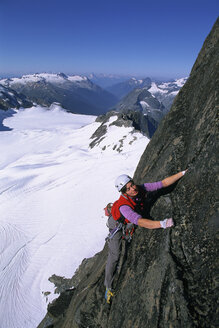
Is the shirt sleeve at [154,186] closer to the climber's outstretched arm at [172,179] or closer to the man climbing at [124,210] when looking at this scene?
the man climbing at [124,210]

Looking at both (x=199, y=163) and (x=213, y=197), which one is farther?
(x=199, y=163)

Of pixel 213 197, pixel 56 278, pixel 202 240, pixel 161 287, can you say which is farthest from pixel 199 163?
pixel 56 278

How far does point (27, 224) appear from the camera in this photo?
28.7 meters

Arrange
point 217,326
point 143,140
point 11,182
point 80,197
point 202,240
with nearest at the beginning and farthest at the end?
point 217,326, point 202,240, point 80,197, point 11,182, point 143,140

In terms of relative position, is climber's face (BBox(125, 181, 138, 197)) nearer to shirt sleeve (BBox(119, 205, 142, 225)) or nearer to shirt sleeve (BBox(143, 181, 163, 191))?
shirt sleeve (BBox(119, 205, 142, 225))

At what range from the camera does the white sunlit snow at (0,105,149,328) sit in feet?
61.3

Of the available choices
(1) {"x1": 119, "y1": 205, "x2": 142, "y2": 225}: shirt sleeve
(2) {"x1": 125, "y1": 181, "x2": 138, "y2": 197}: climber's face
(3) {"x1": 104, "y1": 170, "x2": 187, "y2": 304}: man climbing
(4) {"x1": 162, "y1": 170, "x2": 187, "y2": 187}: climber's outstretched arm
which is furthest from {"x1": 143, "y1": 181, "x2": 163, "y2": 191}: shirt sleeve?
(1) {"x1": 119, "y1": 205, "x2": 142, "y2": 225}: shirt sleeve

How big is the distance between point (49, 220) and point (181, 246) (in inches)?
1016

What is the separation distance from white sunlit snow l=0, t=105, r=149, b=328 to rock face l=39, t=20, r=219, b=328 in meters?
13.0

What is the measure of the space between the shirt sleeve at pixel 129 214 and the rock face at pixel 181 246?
909mm

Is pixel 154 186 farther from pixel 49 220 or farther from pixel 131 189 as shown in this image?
pixel 49 220

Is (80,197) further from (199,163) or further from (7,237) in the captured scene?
(199,163)

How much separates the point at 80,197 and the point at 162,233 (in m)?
26.7

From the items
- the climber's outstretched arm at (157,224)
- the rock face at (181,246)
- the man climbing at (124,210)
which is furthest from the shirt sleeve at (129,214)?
the rock face at (181,246)
